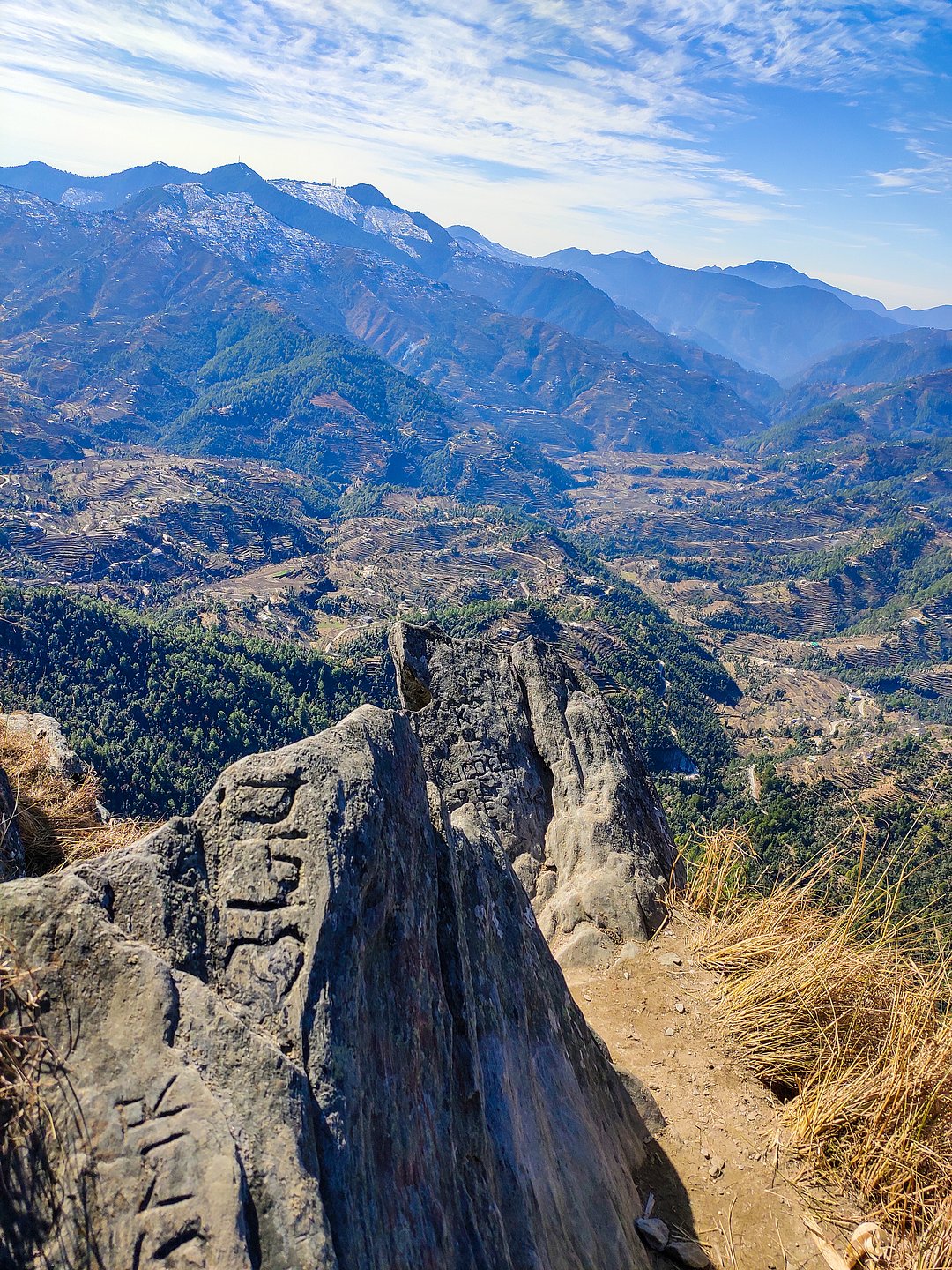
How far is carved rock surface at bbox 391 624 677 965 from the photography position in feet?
38.8

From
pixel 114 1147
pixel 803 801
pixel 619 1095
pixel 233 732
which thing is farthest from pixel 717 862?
pixel 233 732

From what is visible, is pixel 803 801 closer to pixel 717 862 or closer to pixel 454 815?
pixel 717 862

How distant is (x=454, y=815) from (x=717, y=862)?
5428 mm

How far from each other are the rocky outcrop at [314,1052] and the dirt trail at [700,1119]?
1.67 ft

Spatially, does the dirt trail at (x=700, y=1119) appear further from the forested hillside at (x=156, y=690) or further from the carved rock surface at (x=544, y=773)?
the forested hillside at (x=156, y=690)

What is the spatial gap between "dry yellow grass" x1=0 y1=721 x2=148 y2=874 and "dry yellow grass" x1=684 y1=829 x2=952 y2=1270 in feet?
24.3

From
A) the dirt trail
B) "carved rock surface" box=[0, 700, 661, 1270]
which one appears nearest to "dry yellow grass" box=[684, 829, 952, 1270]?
the dirt trail

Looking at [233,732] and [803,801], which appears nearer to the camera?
[803,801]

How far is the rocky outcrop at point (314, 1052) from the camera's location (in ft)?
12.4

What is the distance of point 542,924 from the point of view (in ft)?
38.2

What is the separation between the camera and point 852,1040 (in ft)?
26.6

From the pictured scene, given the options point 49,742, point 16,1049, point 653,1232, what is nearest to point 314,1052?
point 16,1049

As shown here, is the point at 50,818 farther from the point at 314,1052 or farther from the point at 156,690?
the point at 156,690

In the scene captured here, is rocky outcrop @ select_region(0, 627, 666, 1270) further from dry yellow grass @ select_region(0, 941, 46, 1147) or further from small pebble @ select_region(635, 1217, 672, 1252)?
small pebble @ select_region(635, 1217, 672, 1252)
